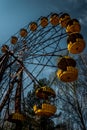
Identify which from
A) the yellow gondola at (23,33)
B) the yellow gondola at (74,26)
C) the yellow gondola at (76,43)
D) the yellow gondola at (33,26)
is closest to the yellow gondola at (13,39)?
the yellow gondola at (23,33)

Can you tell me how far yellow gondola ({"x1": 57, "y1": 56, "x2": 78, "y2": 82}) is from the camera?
6760 millimetres

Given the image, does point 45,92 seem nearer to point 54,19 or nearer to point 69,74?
point 69,74

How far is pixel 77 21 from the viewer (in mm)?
9031

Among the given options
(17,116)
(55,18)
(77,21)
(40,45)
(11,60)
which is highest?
(55,18)

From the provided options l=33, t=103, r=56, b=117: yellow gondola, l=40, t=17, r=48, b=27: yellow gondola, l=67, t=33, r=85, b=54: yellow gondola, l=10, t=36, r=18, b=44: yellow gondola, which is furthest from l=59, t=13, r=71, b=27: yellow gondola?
l=33, t=103, r=56, b=117: yellow gondola

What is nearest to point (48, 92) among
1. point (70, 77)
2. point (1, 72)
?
point (70, 77)

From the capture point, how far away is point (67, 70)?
6773mm

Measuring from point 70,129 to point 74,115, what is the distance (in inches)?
220

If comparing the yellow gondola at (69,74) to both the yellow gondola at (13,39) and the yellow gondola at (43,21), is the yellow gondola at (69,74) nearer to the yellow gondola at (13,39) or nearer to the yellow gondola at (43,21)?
the yellow gondola at (43,21)

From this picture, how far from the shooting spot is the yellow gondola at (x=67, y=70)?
266 inches

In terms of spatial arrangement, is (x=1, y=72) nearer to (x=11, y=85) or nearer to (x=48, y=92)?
(x=11, y=85)

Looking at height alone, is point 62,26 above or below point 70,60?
above

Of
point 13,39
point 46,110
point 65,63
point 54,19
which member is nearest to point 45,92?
point 46,110

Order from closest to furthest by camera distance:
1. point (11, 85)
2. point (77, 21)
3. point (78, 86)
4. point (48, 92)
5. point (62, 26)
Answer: point (48, 92) < point (11, 85) < point (77, 21) < point (62, 26) < point (78, 86)
